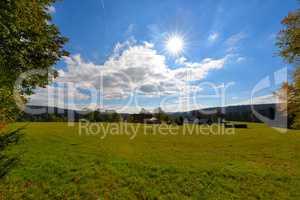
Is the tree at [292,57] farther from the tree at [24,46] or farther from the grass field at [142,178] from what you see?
the tree at [24,46]

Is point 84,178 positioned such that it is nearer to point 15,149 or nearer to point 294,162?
point 15,149

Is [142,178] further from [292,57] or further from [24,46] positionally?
[292,57]

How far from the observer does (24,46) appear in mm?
7875

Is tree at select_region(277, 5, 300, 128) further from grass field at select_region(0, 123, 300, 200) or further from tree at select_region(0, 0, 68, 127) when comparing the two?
tree at select_region(0, 0, 68, 127)

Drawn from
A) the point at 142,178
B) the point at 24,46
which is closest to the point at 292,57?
the point at 142,178

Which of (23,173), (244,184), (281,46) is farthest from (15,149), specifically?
(281,46)

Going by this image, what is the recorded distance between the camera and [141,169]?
7594mm

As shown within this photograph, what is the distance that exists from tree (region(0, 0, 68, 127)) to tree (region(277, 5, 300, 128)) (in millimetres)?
13402

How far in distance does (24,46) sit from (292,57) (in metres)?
15.0

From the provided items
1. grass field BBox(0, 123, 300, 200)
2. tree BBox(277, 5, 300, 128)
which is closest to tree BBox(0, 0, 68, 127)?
grass field BBox(0, 123, 300, 200)

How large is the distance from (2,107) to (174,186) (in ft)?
22.1

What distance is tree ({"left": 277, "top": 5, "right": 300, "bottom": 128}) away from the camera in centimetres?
1032

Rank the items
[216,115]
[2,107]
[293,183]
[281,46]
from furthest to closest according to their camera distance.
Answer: [216,115], [281,46], [293,183], [2,107]

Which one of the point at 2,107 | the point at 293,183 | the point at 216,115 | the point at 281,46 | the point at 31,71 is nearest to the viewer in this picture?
the point at 2,107
